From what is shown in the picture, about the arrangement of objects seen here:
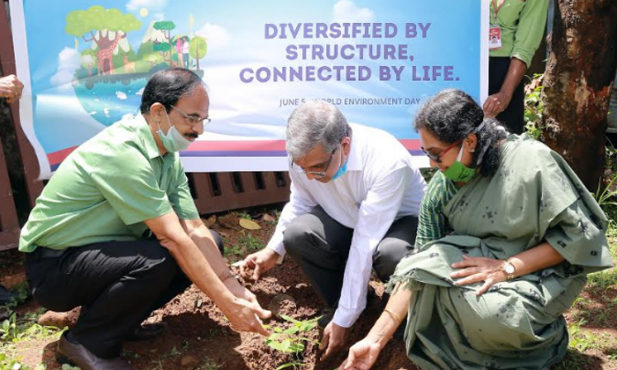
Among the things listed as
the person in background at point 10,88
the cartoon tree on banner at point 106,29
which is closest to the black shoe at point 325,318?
the cartoon tree on banner at point 106,29

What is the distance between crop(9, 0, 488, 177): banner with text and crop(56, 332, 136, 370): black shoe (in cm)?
147

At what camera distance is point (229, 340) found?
11.4ft

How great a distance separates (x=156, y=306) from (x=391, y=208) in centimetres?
119

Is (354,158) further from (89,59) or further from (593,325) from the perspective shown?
(89,59)

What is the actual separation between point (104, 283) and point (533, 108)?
3.99 metres

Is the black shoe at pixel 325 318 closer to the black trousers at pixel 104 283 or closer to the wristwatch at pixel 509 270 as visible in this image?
the black trousers at pixel 104 283

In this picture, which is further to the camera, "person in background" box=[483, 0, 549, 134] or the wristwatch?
"person in background" box=[483, 0, 549, 134]

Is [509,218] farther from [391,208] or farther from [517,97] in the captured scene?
[517,97]

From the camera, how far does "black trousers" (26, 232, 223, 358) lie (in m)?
2.97

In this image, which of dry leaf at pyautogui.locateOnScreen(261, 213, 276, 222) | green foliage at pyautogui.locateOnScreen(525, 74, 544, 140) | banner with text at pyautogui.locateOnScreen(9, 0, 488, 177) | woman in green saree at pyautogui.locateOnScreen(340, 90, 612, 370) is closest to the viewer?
woman in green saree at pyautogui.locateOnScreen(340, 90, 612, 370)

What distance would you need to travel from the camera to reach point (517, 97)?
14.2ft

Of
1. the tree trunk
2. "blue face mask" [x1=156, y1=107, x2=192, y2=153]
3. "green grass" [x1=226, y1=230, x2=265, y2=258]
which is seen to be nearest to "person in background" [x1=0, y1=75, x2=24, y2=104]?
"blue face mask" [x1=156, y1=107, x2=192, y2=153]

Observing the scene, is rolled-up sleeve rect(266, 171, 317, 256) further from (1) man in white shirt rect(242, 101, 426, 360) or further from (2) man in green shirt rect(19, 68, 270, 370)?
(2) man in green shirt rect(19, 68, 270, 370)

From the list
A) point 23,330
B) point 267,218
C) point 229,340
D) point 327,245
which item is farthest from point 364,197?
point 23,330
